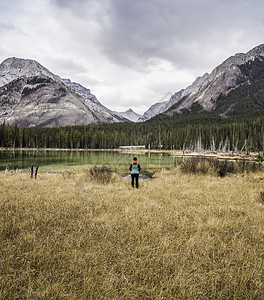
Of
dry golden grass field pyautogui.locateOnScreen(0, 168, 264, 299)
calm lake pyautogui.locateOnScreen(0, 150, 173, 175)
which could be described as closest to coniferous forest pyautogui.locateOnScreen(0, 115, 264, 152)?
calm lake pyautogui.locateOnScreen(0, 150, 173, 175)

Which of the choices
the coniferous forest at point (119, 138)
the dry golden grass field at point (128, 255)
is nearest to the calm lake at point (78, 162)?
the dry golden grass field at point (128, 255)

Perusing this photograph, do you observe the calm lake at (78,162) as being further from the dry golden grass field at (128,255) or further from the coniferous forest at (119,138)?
the coniferous forest at (119,138)

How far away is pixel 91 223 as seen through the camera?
5203mm

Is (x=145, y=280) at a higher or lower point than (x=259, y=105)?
lower

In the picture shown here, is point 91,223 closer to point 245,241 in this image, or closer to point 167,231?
point 167,231

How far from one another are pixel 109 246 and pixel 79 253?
653mm

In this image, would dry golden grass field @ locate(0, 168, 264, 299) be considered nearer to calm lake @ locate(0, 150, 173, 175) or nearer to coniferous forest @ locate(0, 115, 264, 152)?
calm lake @ locate(0, 150, 173, 175)

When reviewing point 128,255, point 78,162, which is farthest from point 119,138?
point 128,255

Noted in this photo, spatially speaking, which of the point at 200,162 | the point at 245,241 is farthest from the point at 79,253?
the point at 200,162

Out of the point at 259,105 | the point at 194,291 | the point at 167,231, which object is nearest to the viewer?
the point at 194,291

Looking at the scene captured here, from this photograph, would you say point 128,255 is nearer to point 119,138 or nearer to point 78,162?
point 78,162

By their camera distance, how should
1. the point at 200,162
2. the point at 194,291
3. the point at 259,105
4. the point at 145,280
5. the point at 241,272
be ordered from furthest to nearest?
the point at 259,105 < the point at 200,162 < the point at 241,272 < the point at 145,280 < the point at 194,291

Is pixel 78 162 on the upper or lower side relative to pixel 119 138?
lower

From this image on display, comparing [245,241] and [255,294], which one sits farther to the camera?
[245,241]
